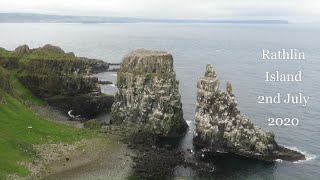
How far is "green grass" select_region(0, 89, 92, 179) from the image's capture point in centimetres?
8631

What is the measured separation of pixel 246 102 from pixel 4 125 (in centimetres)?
7378

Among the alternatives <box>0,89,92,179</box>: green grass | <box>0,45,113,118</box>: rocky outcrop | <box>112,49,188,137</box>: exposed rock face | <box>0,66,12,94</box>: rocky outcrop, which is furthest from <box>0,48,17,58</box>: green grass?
<box>112,49,188,137</box>: exposed rock face

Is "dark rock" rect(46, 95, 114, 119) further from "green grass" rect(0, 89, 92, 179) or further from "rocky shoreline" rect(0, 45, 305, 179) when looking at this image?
"green grass" rect(0, 89, 92, 179)

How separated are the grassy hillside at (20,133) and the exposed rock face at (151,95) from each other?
14759 millimetres

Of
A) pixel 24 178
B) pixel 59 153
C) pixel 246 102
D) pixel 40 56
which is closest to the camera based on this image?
pixel 24 178

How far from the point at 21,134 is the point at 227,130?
148ft

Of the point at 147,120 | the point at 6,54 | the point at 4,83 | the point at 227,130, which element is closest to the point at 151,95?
the point at 147,120

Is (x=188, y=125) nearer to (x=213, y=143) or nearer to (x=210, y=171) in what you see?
(x=213, y=143)

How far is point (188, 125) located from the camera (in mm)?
121938

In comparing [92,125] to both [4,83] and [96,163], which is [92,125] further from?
[4,83]

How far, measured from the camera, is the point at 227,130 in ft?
336

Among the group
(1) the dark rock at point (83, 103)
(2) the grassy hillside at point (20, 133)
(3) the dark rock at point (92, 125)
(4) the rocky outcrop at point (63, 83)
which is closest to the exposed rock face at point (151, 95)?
(3) the dark rock at point (92, 125)

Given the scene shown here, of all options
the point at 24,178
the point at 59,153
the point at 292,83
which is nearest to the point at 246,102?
the point at 292,83

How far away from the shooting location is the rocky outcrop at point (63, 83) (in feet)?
467
